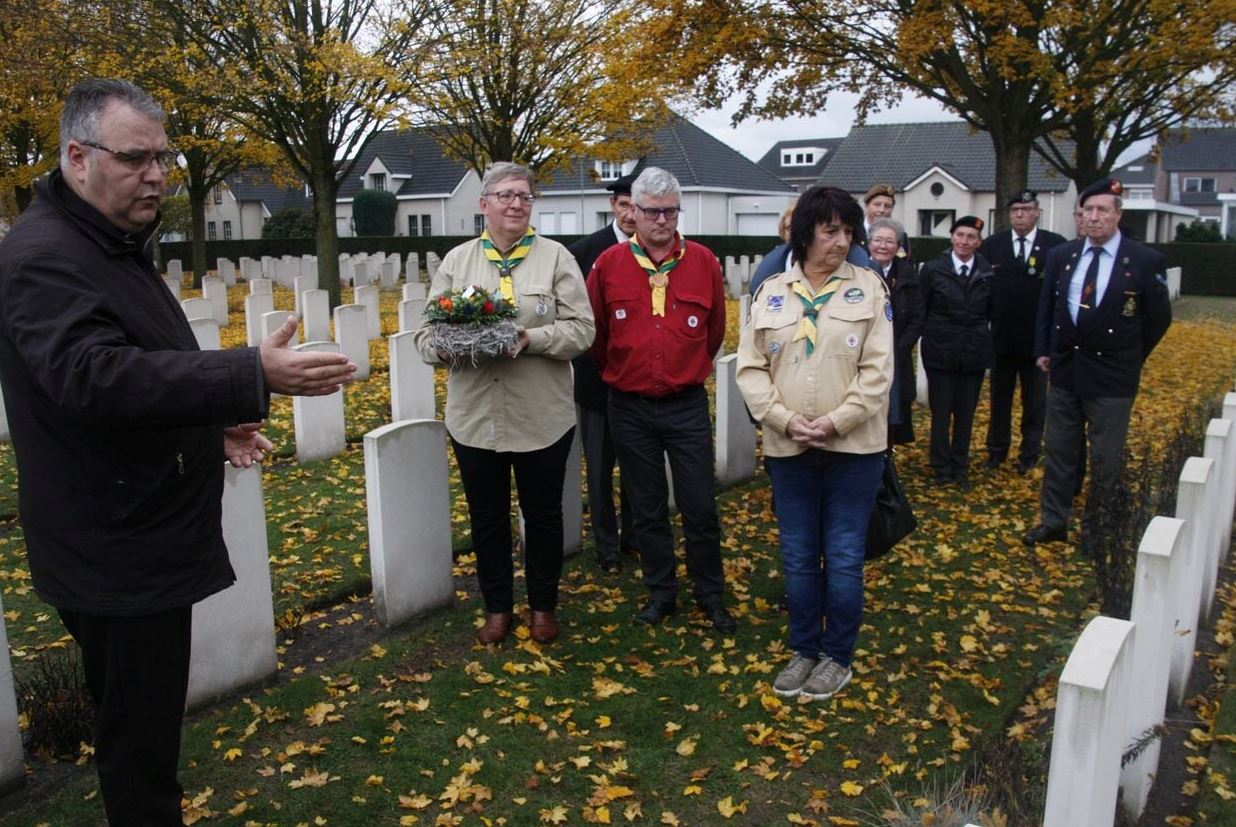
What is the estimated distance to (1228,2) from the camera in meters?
13.1

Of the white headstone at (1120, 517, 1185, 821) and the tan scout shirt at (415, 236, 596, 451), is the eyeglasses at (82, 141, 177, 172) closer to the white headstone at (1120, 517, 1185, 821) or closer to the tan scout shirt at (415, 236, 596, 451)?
the tan scout shirt at (415, 236, 596, 451)

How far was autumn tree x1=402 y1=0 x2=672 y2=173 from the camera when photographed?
20875 millimetres

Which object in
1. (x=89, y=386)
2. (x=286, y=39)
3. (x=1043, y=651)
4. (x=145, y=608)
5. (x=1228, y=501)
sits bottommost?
(x=1043, y=651)

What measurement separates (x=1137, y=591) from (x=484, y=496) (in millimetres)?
2914

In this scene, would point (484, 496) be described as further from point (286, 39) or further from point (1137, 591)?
point (286, 39)

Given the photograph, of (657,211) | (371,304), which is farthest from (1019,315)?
(371,304)

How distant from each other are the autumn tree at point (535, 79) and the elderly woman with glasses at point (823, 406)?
1671 cm

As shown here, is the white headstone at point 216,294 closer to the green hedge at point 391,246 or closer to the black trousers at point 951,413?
the black trousers at point 951,413

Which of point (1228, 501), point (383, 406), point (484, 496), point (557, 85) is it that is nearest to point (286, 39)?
point (557, 85)

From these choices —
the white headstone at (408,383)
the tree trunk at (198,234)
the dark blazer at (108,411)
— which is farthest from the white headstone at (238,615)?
the tree trunk at (198,234)

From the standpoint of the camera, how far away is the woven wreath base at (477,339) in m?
4.61

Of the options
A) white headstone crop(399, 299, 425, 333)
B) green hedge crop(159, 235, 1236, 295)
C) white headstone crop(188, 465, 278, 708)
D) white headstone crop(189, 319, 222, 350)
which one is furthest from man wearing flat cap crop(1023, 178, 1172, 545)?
green hedge crop(159, 235, 1236, 295)

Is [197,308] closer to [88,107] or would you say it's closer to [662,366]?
[662,366]

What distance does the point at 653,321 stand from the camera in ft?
17.1
